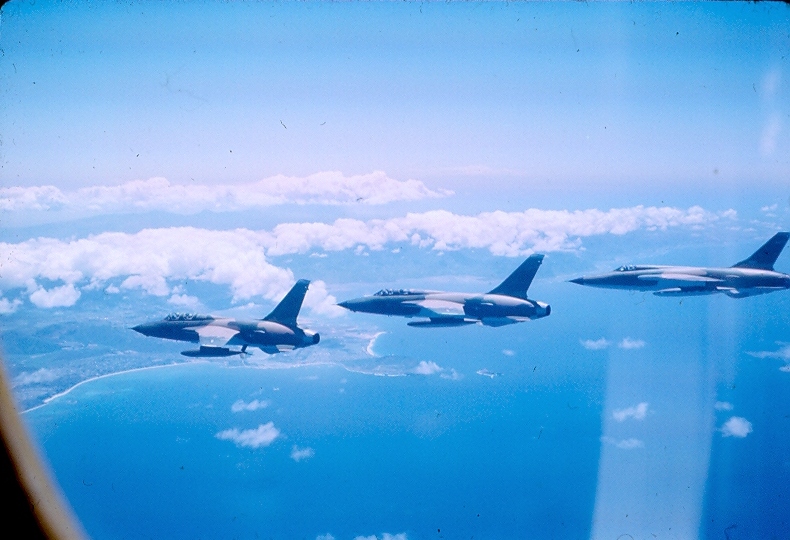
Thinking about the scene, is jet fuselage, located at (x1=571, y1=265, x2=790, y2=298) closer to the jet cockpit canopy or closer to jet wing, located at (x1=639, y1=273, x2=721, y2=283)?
jet wing, located at (x1=639, y1=273, x2=721, y2=283)

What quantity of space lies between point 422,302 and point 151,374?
1523 centimetres

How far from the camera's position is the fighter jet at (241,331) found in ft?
27.0

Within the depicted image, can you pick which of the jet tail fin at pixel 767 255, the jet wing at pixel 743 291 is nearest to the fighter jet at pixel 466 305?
the jet wing at pixel 743 291

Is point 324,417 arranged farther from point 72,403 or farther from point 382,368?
point 72,403

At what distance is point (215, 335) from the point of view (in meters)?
8.24

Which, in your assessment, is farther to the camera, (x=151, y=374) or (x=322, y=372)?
(x=322, y=372)

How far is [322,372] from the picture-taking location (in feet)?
63.9

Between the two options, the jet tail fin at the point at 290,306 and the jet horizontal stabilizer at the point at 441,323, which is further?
the jet horizontal stabilizer at the point at 441,323

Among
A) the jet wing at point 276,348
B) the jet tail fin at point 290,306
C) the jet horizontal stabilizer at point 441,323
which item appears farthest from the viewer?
the jet horizontal stabilizer at point 441,323

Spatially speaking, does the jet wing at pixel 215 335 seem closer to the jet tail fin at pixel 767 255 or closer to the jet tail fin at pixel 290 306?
the jet tail fin at pixel 290 306

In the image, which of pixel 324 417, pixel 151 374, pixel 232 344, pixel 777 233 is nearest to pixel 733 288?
pixel 777 233

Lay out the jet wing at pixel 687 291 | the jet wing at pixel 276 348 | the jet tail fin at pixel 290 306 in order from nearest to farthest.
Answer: the jet wing at pixel 276 348, the jet tail fin at pixel 290 306, the jet wing at pixel 687 291

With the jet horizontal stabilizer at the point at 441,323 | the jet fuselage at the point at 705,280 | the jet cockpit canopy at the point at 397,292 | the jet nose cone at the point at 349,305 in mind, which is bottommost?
the jet horizontal stabilizer at the point at 441,323

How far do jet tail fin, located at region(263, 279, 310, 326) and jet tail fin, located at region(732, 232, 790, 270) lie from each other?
1002cm
